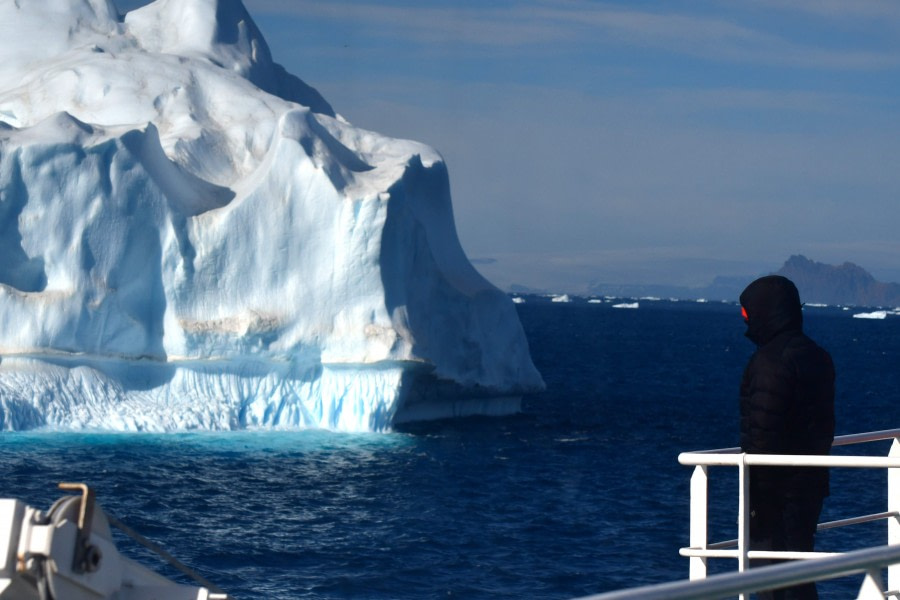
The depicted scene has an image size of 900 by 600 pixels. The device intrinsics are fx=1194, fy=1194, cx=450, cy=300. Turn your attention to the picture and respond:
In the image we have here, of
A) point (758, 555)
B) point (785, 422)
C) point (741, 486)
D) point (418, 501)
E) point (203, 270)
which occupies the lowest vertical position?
point (418, 501)

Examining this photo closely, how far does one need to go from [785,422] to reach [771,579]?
217 cm

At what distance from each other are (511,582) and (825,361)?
395 inches

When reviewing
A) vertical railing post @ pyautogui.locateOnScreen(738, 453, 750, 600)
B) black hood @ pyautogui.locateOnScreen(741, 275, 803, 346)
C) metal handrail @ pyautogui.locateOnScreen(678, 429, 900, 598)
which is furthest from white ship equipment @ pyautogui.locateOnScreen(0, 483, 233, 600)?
black hood @ pyautogui.locateOnScreen(741, 275, 803, 346)

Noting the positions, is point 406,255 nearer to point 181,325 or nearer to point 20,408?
point 181,325

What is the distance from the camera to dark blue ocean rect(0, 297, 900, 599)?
14383 mm

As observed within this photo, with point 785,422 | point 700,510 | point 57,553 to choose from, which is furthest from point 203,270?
point 57,553

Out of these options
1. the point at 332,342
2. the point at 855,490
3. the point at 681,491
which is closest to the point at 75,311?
the point at 332,342

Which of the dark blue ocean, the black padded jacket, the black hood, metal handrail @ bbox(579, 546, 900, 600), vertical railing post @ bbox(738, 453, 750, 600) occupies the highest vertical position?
the black hood

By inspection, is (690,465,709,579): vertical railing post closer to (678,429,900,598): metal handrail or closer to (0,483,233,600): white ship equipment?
(678,429,900,598): metal handrail

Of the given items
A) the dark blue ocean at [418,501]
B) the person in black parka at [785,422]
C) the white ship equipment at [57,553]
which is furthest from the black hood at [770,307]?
the dark blue ocean at [418,501]

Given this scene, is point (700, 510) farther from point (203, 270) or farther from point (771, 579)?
point (203, 270)

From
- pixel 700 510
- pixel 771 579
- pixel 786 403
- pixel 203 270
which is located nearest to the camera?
pixel 771 579

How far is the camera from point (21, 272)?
20.5 metres

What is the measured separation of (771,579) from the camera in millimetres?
2406
